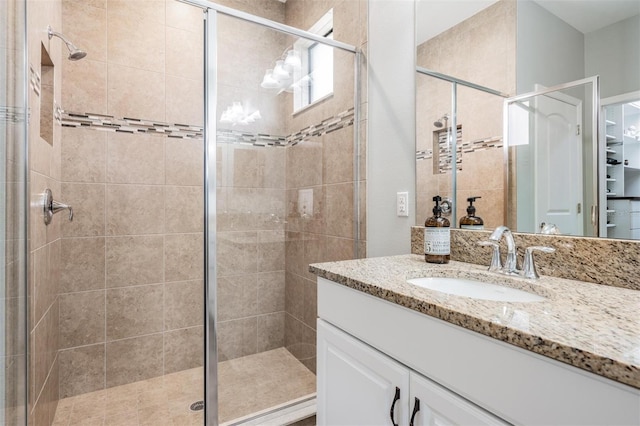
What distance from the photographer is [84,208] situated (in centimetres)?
199

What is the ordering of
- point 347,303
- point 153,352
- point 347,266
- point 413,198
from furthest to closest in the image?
point 153,352
point 413,198
point 347,266
point 347,303

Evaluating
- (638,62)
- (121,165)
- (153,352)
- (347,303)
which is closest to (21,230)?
(347,303)

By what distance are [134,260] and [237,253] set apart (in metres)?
1.01

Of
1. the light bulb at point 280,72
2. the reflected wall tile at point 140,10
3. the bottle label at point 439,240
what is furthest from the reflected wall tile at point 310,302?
the reflected wall tile at point 140,10

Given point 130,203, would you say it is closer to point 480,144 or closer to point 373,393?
point 373,393

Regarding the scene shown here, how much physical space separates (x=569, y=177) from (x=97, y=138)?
94.7 inches

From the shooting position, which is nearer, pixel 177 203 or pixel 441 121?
pixel 441 121

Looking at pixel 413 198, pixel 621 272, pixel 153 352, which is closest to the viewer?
pixel 621 272

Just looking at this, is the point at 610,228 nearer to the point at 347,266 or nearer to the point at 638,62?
the point at 638,62

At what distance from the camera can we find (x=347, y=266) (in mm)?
1219

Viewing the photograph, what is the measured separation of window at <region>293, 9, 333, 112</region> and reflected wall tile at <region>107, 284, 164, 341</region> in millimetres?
1542

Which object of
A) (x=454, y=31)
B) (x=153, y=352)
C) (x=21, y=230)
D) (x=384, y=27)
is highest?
(x=384, y=27)

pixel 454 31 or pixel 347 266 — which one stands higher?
pixel 454 31

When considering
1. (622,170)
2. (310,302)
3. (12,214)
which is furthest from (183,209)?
(622,170)
